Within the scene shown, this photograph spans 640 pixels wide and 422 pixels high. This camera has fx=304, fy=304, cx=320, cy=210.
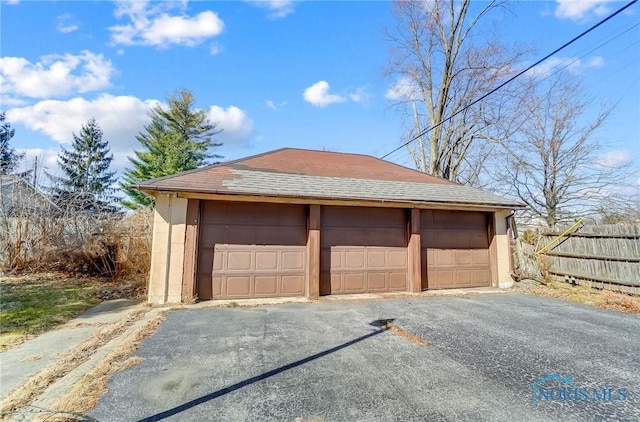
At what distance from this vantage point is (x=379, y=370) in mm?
3391

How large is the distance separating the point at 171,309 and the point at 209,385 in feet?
12.1

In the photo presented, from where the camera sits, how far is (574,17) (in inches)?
261

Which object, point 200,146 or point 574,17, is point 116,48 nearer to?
point 574,17

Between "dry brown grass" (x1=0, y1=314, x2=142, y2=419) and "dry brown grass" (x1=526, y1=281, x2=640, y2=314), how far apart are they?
31.1 ft

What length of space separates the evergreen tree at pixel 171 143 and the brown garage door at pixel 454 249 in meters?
19.0

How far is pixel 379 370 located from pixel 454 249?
6298mm

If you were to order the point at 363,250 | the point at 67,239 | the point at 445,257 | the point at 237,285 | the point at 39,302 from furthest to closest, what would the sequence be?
the point at 67,239 → the point at 445,257 → the point at 363,250 → the point at 237,285 → the point at 39,302

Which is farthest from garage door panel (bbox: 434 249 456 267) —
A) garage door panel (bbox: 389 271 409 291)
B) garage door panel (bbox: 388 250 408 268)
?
garage door panel (bbox: 389 271 409 291)

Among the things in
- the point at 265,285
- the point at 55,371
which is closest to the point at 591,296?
the point at 265,285

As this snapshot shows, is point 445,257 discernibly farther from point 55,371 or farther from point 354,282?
point 55,371

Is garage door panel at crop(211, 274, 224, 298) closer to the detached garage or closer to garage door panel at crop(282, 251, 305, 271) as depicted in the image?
the detached garage

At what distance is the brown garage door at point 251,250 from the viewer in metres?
6.96

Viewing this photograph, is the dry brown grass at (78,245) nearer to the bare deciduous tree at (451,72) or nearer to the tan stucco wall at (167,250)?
the tan stucco wall at (167,250)

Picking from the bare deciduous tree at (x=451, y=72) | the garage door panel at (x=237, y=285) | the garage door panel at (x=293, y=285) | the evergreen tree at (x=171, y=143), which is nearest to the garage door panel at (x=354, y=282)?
the garage door panel at (x=293, y=285)
